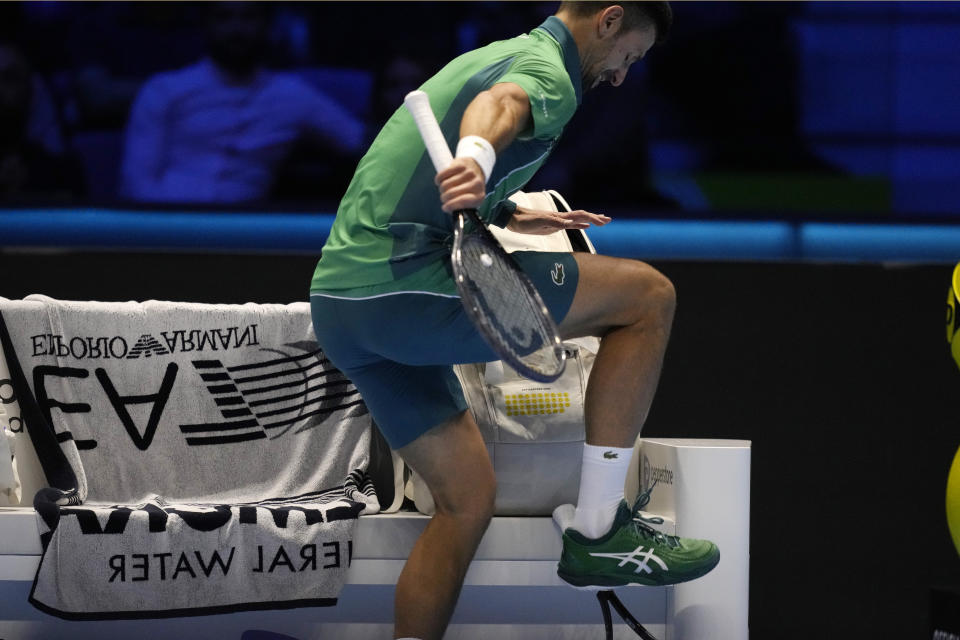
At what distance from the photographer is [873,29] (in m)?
3.88

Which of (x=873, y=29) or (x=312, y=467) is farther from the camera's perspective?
(x=873, y=29)

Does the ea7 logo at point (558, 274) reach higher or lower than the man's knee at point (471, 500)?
higher

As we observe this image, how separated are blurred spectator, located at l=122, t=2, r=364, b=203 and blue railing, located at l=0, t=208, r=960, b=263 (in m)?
0.09

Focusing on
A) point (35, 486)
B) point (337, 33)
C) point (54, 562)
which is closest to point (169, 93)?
point (337, 33)

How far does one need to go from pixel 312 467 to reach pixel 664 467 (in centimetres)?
89

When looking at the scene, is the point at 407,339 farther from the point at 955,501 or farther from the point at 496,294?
the point at 955,501

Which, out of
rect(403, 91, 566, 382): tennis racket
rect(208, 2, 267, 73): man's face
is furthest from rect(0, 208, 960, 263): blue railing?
rect(403, 91, 566, 382): tennis racket

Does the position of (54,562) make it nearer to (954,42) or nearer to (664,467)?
(664,467)

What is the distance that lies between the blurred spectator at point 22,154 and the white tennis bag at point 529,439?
1.71 m

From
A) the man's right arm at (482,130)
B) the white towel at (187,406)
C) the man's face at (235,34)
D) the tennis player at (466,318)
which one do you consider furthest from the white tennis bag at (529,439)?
the man's face at (235,34)

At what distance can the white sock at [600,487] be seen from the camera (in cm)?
220

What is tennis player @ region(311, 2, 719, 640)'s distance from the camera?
→ 208 cm

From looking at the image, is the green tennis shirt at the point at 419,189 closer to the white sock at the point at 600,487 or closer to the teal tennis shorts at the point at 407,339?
the teal tennis shorts at the point at 407,339

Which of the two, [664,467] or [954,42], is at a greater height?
[954,42]
